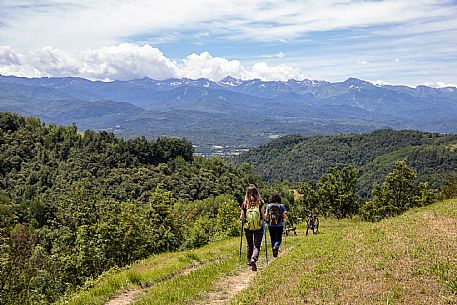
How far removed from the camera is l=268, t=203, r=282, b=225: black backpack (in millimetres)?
16359

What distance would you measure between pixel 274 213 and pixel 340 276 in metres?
5.21

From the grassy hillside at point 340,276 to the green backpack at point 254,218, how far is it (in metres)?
1.62

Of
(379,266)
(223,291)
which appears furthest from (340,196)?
(223,291)

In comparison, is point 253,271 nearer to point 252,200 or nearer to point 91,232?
point 252,200

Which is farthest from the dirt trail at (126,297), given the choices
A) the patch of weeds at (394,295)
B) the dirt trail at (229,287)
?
the patch of weeds at (394,295)

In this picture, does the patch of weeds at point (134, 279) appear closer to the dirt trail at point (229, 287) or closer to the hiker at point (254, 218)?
the dirt trail at point (229, 287)

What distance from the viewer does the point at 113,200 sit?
2584 inches

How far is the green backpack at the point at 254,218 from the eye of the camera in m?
15.0

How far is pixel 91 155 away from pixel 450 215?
5492 inches

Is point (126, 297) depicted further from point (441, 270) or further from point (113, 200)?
point (113, 200)

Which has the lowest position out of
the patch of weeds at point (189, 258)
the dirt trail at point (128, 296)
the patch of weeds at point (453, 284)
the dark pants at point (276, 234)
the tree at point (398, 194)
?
the tree at point (398, 194)

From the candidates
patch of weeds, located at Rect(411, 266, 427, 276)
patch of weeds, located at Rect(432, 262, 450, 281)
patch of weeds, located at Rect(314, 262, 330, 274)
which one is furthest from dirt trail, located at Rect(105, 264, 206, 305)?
patch of weeds, located at Rect(432, 262, 450, 281)

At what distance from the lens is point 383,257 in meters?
12.8

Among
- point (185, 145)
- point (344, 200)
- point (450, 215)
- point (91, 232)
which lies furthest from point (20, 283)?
point (185, 145)
